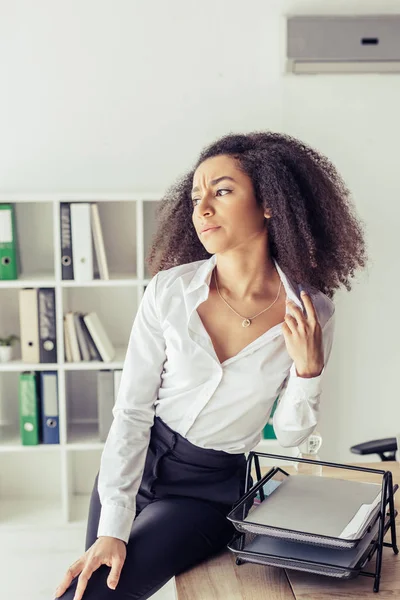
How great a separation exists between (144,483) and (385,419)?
1.98 meters

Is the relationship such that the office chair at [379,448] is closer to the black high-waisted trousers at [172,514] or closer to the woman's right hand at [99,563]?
the black high-waisted trousers at [172,514]

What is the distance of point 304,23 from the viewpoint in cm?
291

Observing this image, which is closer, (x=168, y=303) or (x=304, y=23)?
(x=168, y=303)

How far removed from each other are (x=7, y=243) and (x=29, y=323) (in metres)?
0.35

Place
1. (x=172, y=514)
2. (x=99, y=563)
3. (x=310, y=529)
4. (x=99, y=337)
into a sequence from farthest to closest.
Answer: (x=99, y=337), (x=172, y=514), (x=99, y=563), (x=310, y=529)

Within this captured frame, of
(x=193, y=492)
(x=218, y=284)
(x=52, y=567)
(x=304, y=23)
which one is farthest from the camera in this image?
(x=304, y=23)

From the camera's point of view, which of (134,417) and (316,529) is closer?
(316,529)

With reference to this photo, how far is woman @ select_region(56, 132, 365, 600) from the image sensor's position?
1.46 m

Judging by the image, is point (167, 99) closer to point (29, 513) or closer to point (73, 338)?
point (73, 338)

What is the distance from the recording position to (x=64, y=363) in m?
3.03

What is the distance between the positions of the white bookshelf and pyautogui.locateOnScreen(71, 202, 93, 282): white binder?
0.04 meters

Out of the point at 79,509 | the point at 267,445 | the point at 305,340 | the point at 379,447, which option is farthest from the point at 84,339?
the point at 305,340

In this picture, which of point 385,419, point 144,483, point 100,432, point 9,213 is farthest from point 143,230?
point 144,483

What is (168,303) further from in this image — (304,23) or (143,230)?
(304,23)
